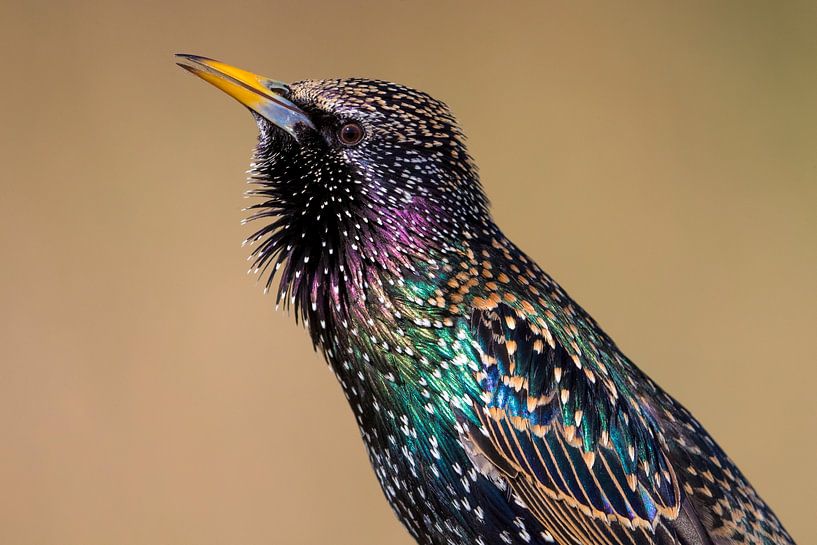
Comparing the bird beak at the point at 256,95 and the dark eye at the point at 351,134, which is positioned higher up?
the bird beak at the point at 256,95

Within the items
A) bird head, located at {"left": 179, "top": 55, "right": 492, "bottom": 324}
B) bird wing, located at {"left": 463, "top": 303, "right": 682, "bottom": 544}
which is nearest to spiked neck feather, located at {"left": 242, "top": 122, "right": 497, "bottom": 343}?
bird head, located at {"left": 179, "top": 55, "right": 492, "bottom": 324}

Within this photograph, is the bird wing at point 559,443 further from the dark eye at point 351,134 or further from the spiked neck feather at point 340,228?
the dark eye at point 351,134

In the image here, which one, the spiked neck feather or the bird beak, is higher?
the bird beak

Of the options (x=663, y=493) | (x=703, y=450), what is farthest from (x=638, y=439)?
(x=703, y=450)

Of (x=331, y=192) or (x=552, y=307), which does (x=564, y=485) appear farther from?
(x=331, y=192)

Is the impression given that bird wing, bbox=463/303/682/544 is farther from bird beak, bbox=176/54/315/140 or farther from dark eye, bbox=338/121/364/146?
bird beak, bbox=176/54/315/140

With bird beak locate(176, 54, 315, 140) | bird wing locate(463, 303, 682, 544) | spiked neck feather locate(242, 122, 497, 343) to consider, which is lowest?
bird wing locate(463, 303, 682, 544)

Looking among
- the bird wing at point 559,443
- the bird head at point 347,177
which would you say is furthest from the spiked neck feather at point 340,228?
the bird wing at point 559,443
